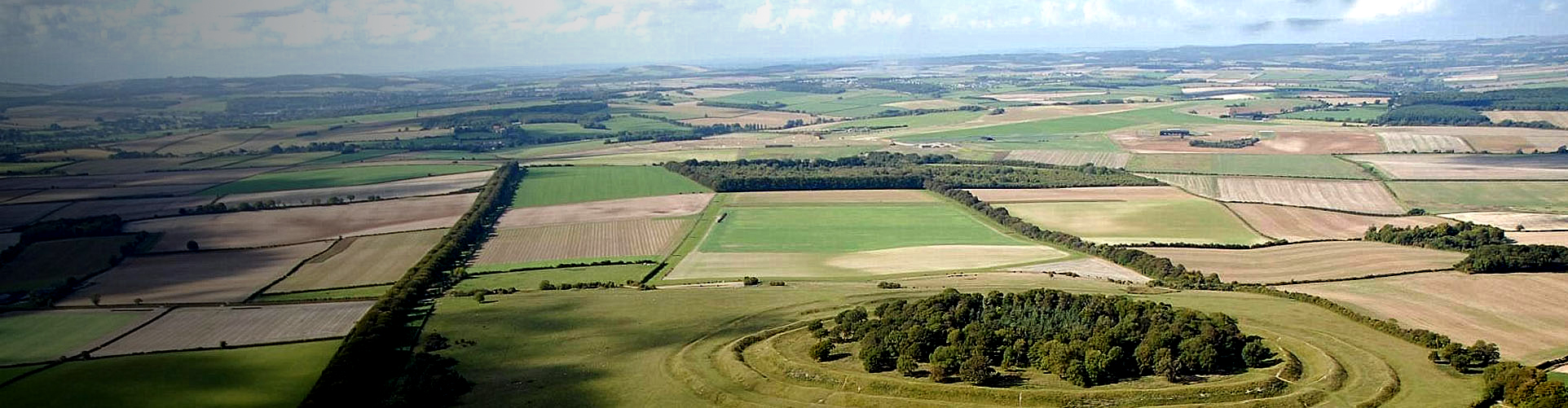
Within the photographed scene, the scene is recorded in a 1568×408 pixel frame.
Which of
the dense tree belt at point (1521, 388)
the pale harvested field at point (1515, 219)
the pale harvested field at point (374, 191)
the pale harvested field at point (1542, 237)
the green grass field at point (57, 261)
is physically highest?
the dense tree belt at point (1521, 388)

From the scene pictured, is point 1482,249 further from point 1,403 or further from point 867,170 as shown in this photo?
point 1,403

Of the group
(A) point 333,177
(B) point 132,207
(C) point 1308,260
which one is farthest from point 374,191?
(C) point 1308,260

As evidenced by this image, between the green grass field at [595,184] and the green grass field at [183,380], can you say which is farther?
the green grass field at [595,184]

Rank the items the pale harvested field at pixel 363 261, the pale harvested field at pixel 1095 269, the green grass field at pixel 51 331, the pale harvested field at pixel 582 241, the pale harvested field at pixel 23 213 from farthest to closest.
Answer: the pale harvested field at pixel 23 213 → the pale harvested field at pixel 582 241 → the pale harvested field at pixel 363 261 → the pale harvested field at pixel 1095 269 → the green grass field at pixel 51 331

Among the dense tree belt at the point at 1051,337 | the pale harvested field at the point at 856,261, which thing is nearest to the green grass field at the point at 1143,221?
the pale harvested field at the point at 856,261

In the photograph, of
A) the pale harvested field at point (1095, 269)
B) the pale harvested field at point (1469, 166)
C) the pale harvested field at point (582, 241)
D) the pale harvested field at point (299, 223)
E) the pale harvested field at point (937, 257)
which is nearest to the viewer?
the pale harvested field at point (1095, 269)

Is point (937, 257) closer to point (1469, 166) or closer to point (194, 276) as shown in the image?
point (194, 276)

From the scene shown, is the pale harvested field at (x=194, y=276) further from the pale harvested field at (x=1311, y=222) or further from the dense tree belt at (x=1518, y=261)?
the dense tree belt at (x=1518, y=261)

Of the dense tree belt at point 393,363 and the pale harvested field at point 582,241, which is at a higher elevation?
the dense tree belt at point 393,363
